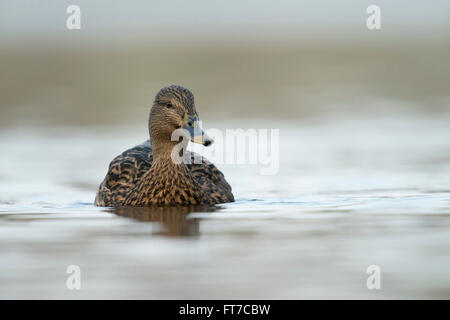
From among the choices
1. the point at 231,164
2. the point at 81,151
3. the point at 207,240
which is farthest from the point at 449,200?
the point at 81,151

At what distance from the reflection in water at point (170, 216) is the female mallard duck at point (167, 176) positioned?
20 cm

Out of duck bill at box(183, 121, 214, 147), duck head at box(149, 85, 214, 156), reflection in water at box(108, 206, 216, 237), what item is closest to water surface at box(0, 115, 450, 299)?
reflection in water at box(108, 206, 216, 237)

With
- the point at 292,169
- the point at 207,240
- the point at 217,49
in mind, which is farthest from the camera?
the point at 217,49

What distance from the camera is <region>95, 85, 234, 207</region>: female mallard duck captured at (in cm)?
Answer: 1022

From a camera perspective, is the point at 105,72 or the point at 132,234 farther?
the point at 105,72

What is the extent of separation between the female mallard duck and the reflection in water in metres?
0.20

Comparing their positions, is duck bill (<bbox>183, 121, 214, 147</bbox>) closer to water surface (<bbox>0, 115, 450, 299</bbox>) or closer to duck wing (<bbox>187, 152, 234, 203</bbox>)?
water surface (<bbox>0, 115, 450, 299</bbox>)

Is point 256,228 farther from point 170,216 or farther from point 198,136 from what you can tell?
point 198,136

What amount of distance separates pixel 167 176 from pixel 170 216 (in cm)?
90

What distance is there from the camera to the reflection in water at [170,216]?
853cm

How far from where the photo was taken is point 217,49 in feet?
91.0

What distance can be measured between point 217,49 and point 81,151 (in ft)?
44.9

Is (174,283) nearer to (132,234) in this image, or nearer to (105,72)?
(132,234)
